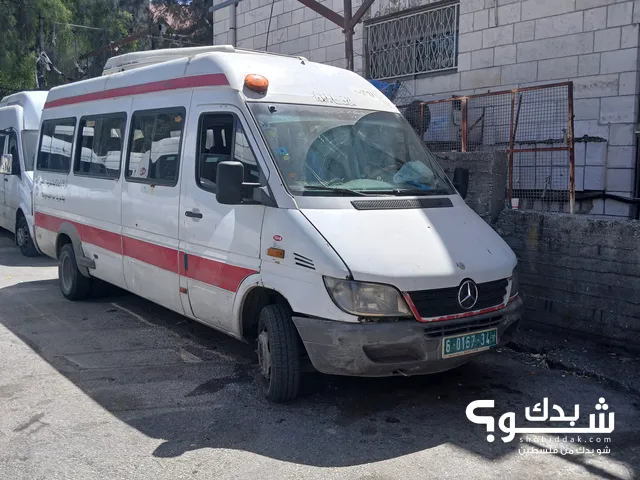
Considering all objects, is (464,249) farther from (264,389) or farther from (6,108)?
(6,108)

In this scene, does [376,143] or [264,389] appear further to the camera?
[376,143]

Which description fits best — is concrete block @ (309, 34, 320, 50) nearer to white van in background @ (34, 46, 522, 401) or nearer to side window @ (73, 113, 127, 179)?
side window @ (73, 113, 127, 179)

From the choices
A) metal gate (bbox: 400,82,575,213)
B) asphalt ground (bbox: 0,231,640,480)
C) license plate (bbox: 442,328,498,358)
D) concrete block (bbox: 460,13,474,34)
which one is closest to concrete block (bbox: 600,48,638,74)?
metal gate (bbox: 400,82,575,213)

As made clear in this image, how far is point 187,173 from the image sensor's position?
5.64m

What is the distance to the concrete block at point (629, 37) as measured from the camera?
29.4ft

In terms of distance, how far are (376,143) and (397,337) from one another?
1854mm

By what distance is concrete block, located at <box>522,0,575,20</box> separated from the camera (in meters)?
9.72

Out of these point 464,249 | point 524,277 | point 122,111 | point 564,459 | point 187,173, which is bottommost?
point 564,459

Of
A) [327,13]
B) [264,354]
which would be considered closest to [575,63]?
[327,13]

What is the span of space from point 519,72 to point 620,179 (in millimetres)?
2364

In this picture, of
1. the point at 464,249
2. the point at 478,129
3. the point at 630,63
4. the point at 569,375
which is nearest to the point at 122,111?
the point at 464,249

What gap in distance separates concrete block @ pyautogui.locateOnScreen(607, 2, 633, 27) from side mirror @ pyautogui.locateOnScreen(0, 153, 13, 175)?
31.0ft

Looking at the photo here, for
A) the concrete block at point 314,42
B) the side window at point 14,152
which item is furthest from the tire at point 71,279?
the concrete block at point 314,42

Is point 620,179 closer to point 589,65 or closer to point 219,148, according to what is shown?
point 589,65
